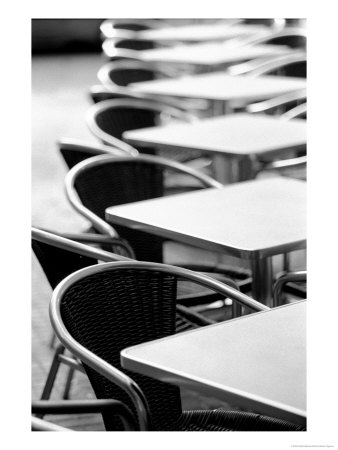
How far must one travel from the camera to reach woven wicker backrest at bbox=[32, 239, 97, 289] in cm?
285

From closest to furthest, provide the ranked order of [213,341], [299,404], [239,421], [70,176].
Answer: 1. [299,404]
2. [213,341]
3. [239,421]
4. [70,176]

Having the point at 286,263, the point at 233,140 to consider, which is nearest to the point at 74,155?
the point at 233,140

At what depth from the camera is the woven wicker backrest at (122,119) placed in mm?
5148

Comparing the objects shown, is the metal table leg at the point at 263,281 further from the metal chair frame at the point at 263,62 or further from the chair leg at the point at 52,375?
the metal chair frame at the point at 263,62

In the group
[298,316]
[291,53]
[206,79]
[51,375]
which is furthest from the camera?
[291,53]

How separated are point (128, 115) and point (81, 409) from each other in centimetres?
347

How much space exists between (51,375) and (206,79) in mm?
3379

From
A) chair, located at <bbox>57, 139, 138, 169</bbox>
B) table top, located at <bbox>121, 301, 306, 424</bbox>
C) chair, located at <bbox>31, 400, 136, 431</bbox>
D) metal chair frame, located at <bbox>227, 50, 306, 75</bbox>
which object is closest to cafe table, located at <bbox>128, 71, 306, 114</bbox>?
metal chair frame, located at <bbox>227, 50, 306, 75</bbox>

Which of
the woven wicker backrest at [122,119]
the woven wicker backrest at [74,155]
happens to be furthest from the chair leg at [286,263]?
the woven wicker backrest at [122,119]

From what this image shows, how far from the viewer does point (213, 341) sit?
2107 millimetres

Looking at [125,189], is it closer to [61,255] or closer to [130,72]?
[61,255]

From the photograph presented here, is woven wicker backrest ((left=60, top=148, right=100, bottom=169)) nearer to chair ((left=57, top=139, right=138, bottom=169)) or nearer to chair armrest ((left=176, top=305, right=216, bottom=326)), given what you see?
chair ((left=57, top=139, right=138, bottom=169))
